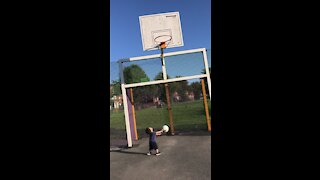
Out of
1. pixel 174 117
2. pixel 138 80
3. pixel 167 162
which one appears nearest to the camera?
pixel 167 162

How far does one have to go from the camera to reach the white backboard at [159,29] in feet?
27.3

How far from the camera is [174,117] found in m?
13.1

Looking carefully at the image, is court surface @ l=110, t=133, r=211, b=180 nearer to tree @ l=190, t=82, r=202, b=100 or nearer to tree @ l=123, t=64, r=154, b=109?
tree @ l=123, t=64, r=154, b=109

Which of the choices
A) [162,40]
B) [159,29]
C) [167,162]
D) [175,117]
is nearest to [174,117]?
[175,117]

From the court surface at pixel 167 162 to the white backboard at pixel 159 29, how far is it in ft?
12.0

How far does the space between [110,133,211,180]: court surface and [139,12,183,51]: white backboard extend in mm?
3662

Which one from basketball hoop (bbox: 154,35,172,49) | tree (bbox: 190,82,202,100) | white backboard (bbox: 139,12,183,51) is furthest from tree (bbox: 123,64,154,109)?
tree (bbox: 190,82,202,100)

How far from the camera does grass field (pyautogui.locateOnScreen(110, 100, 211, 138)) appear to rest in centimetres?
1131

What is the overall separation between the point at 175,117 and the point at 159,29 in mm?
6339

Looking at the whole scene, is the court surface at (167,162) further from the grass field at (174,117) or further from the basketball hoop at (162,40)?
the basketball hoop at (162,40)

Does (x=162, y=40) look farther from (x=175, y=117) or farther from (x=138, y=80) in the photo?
(x=175, y=117)

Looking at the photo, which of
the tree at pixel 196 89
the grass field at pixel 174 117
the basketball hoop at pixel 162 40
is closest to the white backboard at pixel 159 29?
the basketball hoop at pixel 162 40
